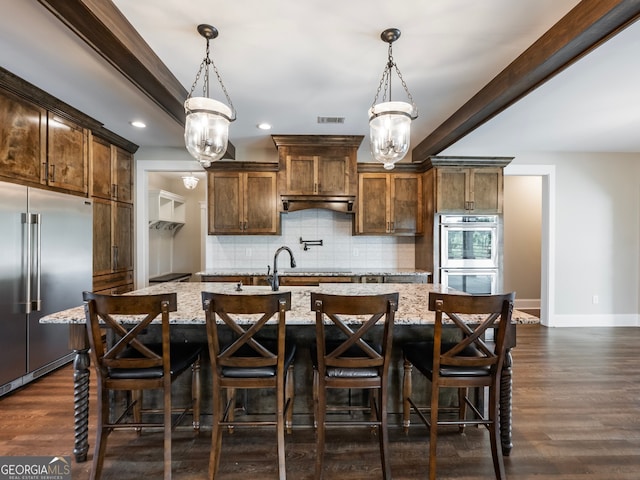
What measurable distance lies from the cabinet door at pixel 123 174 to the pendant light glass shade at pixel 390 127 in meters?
3.57

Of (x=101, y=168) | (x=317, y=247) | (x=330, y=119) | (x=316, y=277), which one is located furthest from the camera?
(x=317, y=247)

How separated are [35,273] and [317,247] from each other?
3169 millimetres

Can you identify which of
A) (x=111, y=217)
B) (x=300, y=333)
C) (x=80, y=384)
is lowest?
(x=80, y=384)

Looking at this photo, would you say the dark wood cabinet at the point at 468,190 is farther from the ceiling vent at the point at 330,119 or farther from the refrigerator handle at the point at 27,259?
the refrigerator handle at the point at 27,259

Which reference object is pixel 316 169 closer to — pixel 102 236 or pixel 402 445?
pixel 102 236

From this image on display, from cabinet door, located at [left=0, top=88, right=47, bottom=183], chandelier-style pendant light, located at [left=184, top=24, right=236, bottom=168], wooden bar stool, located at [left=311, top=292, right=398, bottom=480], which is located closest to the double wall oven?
wooden bar stool, located at [left=311, top=292, right=398, bottom=480]

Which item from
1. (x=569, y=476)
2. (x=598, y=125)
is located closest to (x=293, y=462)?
(x=569, y=476)

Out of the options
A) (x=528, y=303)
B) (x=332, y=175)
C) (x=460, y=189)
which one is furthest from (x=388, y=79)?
(x=528, y=303)

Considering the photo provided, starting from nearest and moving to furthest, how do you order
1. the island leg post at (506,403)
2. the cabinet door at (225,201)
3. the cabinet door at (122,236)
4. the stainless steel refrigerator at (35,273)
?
the island leg post at (506,403) < the stainless steel refrigerator at (35,273) < the cabinet door at (122,236) < the cabinet door at (225,201)

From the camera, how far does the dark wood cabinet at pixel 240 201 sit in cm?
441

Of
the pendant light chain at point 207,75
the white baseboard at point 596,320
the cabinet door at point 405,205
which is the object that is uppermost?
the pendant light chain at point 207,75

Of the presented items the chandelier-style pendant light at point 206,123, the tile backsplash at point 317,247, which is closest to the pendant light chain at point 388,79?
the chandelier-style pendant light at point 206,123

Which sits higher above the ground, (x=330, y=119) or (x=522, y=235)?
(x=330, y=119)

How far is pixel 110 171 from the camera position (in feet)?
13.3
